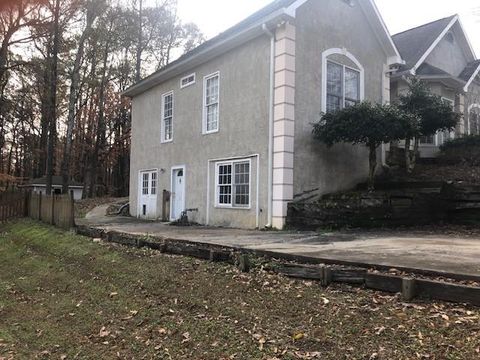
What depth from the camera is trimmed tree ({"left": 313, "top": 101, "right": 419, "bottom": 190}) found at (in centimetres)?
1216

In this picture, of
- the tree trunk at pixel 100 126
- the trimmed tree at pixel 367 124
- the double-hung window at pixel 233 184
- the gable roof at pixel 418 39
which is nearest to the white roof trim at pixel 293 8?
the trimmed tree at pixel 367 124

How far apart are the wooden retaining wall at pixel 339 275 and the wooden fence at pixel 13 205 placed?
12818 mm

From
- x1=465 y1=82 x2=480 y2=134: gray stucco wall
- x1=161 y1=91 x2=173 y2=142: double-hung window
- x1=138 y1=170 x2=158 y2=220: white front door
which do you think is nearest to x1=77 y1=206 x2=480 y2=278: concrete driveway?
x1=161 y1=91 x2=173 y2=142: double-hung window

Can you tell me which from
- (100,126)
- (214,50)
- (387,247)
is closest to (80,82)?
(100,126)

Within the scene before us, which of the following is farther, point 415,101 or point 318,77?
point 415,101

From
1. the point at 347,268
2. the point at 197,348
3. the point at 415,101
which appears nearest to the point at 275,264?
the point at 347,268

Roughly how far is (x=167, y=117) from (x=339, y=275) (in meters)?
13.7

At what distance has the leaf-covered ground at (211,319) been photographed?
14.2ft

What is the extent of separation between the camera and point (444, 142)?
18016mm

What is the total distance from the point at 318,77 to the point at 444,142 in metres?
7.37

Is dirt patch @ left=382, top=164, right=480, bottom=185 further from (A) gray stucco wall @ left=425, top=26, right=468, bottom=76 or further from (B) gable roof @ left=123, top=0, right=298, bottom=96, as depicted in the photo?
(B) gable roof @ left=123, top=0, right=298, bottom=96

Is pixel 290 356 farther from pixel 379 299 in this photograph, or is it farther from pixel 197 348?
pixel 379 299

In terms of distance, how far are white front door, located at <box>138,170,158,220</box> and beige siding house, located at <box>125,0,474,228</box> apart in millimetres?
1385

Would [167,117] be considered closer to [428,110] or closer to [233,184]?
[233,184]
